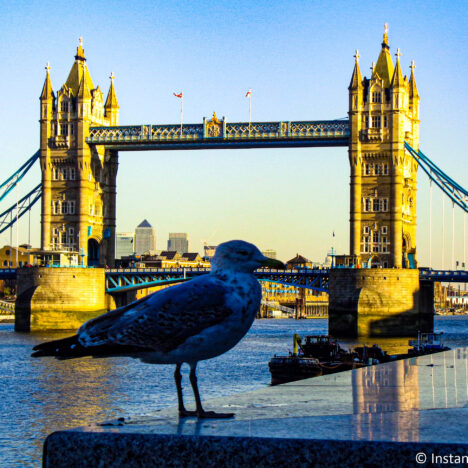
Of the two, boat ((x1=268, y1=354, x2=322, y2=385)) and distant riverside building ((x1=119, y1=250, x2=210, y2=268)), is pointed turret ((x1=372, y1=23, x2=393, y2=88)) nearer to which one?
distant riverside building ((x1=119, y1=250, x2=210, y2=268))

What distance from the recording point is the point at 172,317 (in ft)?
19.7

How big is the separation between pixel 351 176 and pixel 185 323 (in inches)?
2797

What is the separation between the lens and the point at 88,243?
84.7 metres

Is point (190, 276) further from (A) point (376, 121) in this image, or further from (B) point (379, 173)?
(A) point (376, 121)

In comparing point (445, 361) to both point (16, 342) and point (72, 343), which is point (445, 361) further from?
point (16, 342)

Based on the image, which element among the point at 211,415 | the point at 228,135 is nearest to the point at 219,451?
the point at 211,415

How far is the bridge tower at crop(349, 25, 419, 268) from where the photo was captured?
74875 millimetres

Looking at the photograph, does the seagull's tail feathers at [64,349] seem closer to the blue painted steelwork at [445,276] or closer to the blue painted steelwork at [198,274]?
the blue painted steelwork at [198,274]

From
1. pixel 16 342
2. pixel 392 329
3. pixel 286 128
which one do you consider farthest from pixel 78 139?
pixel 392 329

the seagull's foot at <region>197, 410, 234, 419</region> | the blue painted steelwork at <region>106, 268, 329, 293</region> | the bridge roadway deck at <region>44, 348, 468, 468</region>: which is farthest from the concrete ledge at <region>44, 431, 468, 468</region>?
the blue painted steelwork at <region>106, 268, 329, 293</region>

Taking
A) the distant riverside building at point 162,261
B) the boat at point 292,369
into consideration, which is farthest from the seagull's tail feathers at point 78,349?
the distant riverside building at point 162,261

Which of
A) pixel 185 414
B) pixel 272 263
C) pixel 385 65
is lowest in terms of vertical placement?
pixel 185 414

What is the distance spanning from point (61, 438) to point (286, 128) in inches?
2815

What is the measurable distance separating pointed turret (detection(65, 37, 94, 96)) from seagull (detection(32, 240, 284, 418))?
8052cm
